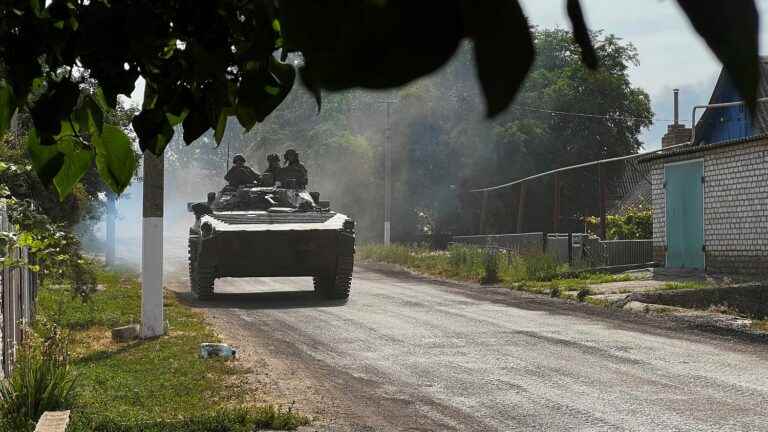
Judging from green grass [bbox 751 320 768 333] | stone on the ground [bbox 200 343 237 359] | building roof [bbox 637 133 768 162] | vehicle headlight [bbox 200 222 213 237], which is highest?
building roof [bbox 637 133 768 162]

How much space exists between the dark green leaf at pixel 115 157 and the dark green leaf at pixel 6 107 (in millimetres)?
205

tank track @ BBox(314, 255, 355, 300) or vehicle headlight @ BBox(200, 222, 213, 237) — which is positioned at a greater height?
vehicle headlight @ BBox(200, 222, 213, 237)

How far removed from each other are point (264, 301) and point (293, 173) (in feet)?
9.05

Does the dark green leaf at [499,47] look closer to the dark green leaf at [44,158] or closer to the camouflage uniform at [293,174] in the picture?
the dark green leaf at [44,158]

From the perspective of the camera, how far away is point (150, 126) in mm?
1959

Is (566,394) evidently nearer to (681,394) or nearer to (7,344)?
(681,394)

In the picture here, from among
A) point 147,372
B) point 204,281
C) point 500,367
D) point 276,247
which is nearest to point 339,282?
point 276,247

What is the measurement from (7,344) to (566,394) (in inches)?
155

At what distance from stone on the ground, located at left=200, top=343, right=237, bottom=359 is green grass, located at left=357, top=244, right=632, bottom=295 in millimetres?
9185

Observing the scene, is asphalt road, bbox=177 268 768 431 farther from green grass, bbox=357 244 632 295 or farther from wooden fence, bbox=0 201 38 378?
green grass, bbox=357 244 632 295

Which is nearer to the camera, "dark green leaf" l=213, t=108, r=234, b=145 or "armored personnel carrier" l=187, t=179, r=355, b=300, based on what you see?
"dark green leaf" l=213, t=108, r=234, b=145

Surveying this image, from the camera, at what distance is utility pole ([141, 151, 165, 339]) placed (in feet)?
35.7

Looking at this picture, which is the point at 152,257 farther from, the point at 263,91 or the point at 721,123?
the point at 721,123

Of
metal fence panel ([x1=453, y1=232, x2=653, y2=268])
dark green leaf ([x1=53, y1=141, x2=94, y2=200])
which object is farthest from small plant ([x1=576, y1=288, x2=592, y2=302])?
dark green leaf ([x1=53, y1=141, x2=94, y2=200])
